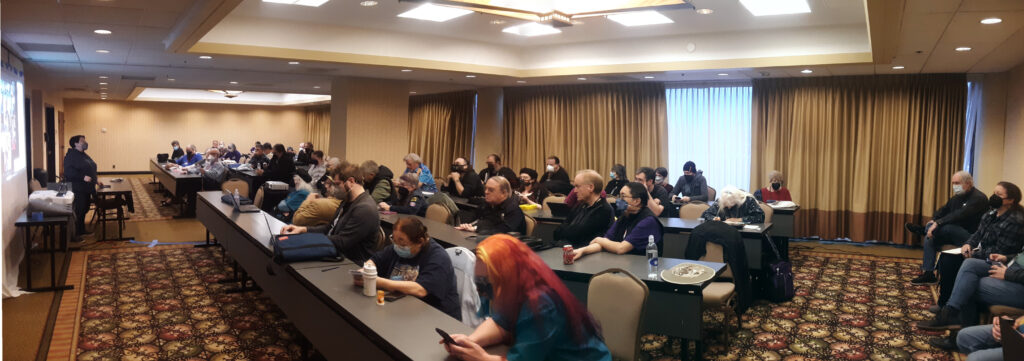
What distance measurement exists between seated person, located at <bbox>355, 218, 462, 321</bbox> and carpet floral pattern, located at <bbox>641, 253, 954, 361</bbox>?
5.92ft

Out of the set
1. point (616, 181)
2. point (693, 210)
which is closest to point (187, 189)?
point (616, 181)

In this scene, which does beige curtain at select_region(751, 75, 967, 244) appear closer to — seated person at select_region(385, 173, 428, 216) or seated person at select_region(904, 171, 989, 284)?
seated person at select_region(904, 171, 989, 284)

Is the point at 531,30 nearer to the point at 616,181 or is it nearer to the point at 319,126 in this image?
the point at 616,181

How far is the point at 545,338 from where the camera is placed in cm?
258

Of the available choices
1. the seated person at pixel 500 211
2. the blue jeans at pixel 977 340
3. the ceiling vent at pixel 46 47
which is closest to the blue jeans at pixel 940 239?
the blue jeans at pixel 977 340

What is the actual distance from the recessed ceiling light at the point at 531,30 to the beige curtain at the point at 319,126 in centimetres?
1496

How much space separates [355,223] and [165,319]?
220cm

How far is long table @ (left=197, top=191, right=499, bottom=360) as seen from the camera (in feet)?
9.79

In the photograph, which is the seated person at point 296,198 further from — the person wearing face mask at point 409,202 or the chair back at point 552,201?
the chair back at point 552,201

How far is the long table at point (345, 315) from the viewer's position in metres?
2.98

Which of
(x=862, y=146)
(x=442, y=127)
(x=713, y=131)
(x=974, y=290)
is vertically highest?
(x=442, y=127)

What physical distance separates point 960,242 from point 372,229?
651cm

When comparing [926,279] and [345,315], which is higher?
[345,315]

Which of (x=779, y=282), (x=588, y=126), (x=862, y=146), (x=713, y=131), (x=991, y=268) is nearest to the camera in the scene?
(x=991, y=268)
